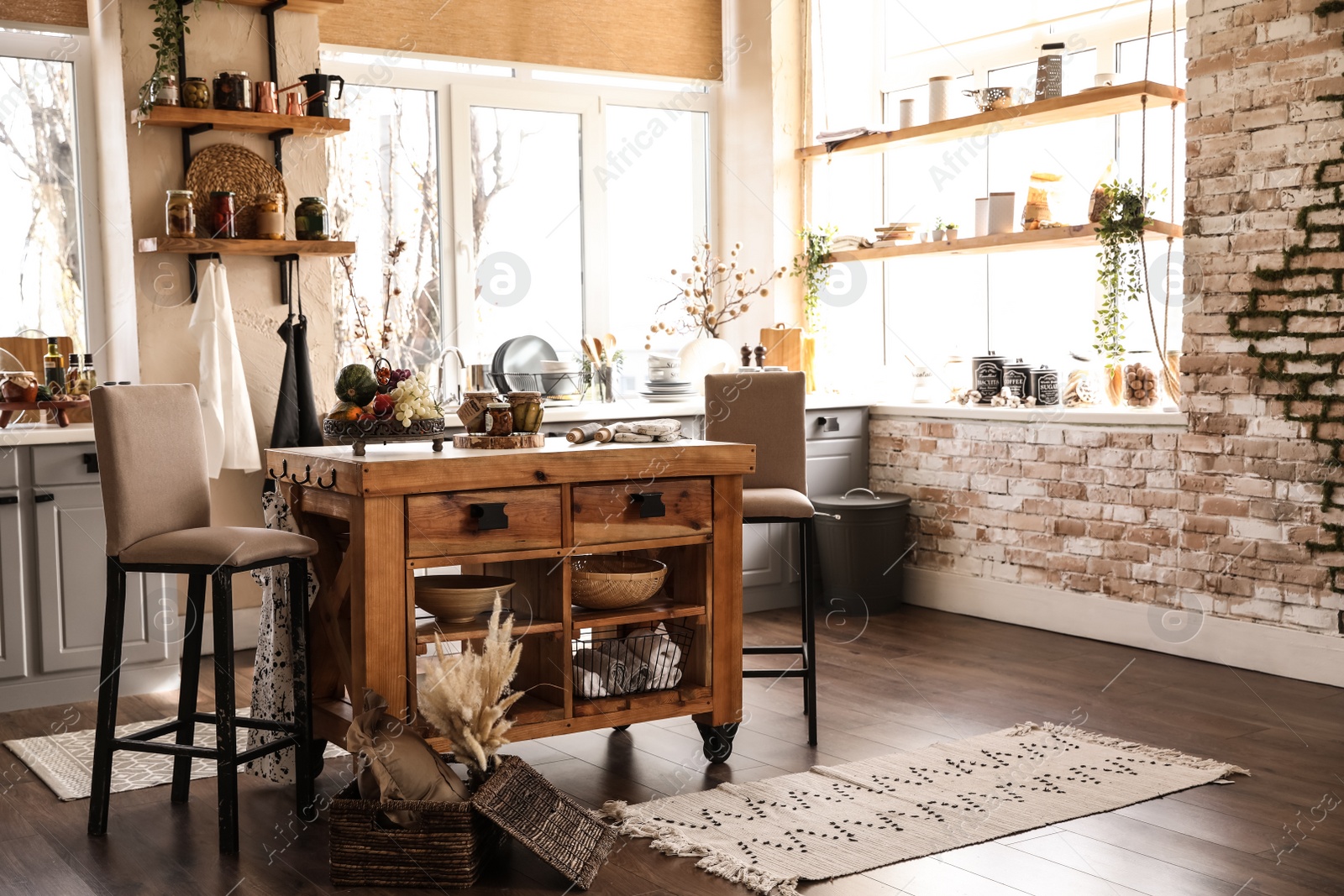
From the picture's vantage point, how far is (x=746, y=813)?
2994 mm

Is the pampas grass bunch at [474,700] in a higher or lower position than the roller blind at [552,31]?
lower

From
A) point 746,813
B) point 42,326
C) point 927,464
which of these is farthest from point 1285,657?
point 42,326

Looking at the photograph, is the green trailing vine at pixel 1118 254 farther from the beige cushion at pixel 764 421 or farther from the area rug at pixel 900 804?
the area rug at pixel 900 804

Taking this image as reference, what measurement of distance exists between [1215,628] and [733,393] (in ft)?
6.04

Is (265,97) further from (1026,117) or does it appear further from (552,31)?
(1026,117)

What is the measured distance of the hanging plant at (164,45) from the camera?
436 cm

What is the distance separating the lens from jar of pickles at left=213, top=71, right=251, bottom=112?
175 inches

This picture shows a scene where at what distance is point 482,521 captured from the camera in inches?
117

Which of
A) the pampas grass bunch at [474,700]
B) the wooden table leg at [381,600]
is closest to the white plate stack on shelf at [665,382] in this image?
the wooden table leg at [381,600]

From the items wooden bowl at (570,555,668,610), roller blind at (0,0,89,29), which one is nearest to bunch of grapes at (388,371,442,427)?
wooden bowl at (570,555,668,610)

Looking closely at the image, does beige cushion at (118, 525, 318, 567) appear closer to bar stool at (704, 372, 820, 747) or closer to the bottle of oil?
bar stool at (704, 372, 820, 747)

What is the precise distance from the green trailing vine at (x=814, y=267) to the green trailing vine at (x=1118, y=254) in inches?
54.2

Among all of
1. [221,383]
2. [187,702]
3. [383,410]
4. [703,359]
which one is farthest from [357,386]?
[703,359]

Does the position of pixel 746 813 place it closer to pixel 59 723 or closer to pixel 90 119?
pixel 59 723
